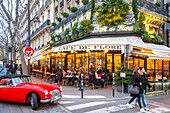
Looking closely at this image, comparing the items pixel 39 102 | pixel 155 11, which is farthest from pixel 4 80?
pixel 155 11

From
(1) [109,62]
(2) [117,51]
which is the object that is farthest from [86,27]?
(1) [109,62]

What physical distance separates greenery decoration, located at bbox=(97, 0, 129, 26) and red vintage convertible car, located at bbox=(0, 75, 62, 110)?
10.3 meters

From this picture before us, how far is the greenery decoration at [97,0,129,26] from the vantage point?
784 inches

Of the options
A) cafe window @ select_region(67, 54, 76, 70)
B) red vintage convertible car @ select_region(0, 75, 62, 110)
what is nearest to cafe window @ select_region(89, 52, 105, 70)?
cafe window @ select_region(67, 54, 76, 70)

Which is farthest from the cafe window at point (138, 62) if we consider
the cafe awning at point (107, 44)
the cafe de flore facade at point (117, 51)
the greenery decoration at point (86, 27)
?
the greenery decoration at point (86, 27)

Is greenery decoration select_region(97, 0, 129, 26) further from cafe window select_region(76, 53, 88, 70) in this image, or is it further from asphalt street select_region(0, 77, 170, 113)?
asphalt street select_region(0, 77, 170, 113)

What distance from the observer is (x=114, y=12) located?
20062 mm

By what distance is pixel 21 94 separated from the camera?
1084cm

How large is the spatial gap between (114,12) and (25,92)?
38.2 ft

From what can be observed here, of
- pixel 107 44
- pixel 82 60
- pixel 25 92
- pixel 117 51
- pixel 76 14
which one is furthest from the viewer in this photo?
pixel 76 14

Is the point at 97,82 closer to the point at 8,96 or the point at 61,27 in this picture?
→ the point at 8,96

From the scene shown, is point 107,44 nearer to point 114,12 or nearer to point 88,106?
point 114,12

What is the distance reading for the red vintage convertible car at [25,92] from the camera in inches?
411

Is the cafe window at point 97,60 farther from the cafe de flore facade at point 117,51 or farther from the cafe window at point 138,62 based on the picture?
the cafe window at point 138,62
